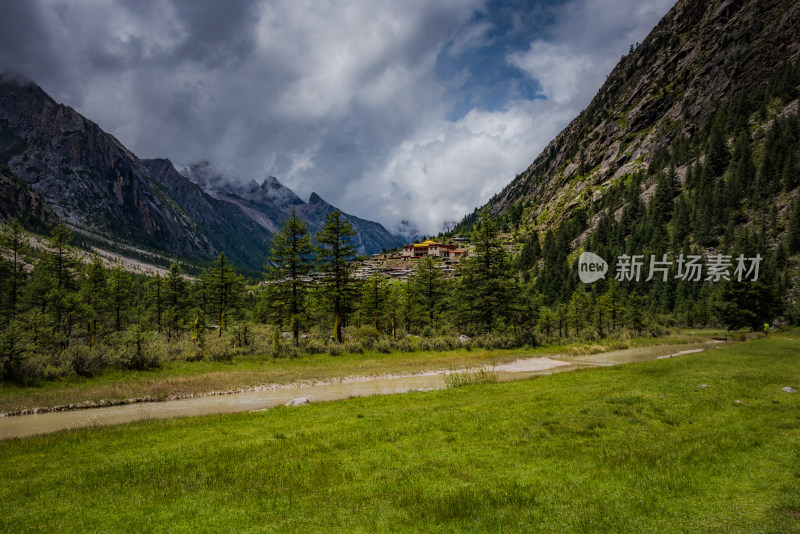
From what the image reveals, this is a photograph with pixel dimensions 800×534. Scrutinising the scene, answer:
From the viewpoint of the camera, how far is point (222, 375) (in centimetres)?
2995

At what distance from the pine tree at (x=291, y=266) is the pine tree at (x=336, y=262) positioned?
2.08m

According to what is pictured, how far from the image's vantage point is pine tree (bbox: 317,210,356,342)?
45219 mm

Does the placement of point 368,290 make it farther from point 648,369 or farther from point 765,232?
point 765,232

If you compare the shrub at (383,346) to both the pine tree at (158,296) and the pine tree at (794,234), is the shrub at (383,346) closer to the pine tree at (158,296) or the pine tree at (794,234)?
the pine tree at (158,296)

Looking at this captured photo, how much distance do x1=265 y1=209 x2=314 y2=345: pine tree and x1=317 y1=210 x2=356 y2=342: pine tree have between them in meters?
2.08

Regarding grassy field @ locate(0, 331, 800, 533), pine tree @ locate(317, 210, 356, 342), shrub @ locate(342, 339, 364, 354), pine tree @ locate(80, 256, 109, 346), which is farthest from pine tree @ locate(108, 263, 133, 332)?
grassy field @ locate(0, 331, 800, 533)

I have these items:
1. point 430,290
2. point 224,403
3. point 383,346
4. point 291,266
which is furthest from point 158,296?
point 224,403

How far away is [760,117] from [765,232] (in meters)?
71.9

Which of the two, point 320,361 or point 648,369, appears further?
point 320,361

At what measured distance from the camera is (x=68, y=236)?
40531 mm

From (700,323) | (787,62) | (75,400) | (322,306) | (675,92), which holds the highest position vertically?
(675,92)

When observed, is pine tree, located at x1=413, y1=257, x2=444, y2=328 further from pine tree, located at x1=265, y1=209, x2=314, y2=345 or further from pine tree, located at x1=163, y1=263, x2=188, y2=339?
pine tree, located at x1=163, y1=263, x2=188, y2=339

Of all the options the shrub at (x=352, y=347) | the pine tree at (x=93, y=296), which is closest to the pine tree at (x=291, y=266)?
the shrub at (x=352, y=347)

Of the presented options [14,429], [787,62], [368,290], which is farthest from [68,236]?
[787,62]
